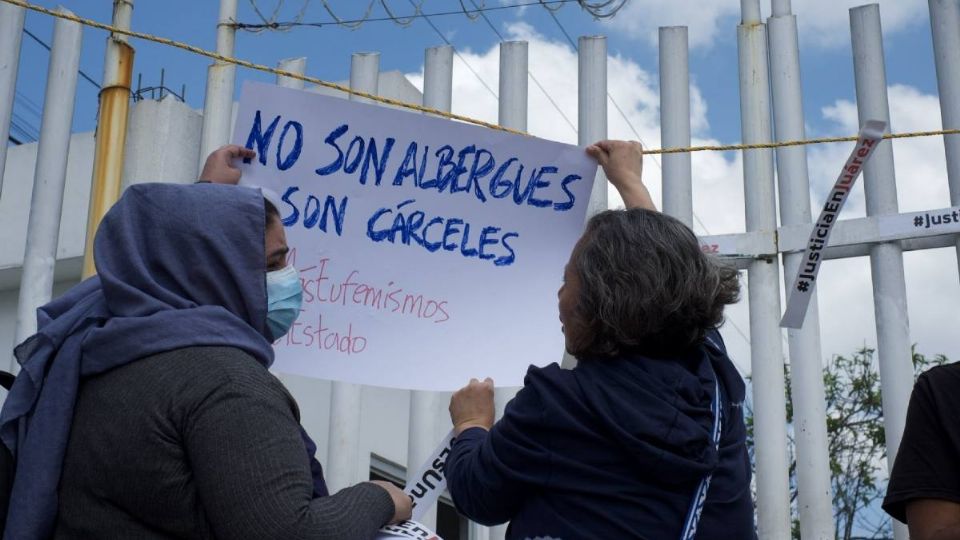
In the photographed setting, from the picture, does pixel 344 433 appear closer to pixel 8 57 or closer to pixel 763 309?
pixel 763 309

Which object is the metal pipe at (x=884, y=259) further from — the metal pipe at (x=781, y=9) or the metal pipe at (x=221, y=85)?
the metal pipe at (x=221, y=85)

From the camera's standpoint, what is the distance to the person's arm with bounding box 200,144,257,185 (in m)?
2.79

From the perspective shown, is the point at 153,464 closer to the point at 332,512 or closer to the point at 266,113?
the point at 332,512

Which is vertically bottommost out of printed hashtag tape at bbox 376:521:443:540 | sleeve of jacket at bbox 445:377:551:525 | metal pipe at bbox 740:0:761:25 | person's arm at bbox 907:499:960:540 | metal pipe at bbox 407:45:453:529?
printed hashtag tape at bbox 376:521:443:540

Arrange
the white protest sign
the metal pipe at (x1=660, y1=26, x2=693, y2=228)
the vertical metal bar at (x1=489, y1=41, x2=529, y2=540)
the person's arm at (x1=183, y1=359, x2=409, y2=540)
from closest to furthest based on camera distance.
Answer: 1. the person's arm at (x1=183, y1=359, x2=409, y2=540)
2. the white protest sign
3. the metal pipe at (x1=660, y1=26, x2=693, y2=228)
4. the vertical metal bar at (x1=489, y1=41, x2=529, y2=540)

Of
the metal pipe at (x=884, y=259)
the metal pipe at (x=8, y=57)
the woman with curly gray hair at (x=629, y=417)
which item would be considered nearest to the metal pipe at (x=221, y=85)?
the metal pipe at (x=8, y=57)

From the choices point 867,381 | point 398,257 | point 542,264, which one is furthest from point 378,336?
point 867,381

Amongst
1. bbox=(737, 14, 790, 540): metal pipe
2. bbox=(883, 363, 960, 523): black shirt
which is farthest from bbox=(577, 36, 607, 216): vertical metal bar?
bbox=(883, 363, 960, 523): black shirt

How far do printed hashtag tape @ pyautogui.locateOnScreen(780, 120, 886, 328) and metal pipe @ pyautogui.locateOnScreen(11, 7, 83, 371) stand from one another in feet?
7.66

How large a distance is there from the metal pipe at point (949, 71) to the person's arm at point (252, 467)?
226cm

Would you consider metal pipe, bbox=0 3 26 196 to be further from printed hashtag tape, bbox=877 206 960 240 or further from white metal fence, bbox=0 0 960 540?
printed hashtag tape, bbox=877 206 960 240

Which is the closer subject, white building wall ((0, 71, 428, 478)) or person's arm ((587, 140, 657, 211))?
person's arm ((587, 140, 657, 211))

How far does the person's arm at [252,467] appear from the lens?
66.3 inches

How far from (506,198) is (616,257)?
1145 mm
